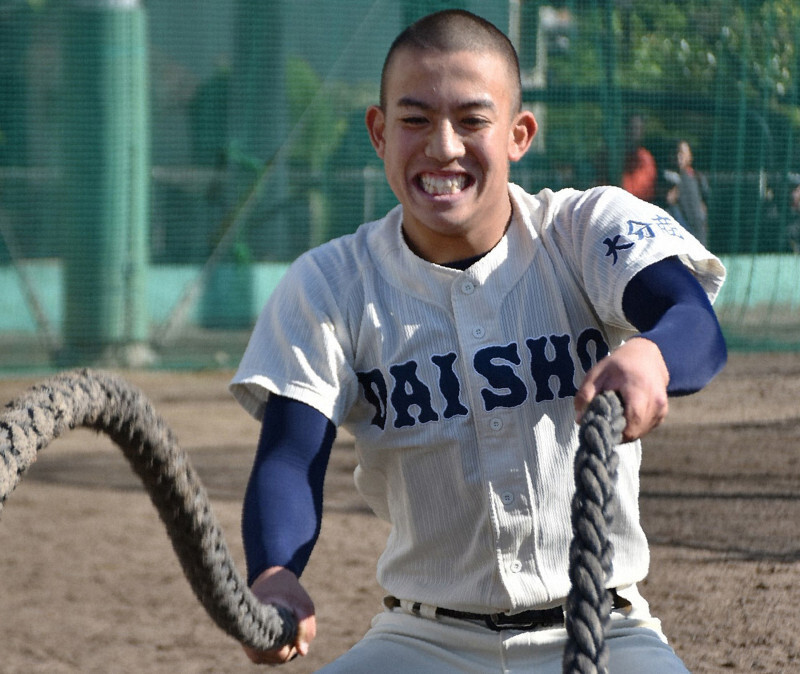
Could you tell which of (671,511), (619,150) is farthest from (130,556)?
(619,150)

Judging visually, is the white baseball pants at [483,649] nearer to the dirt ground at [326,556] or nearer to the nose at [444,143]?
the nose at [444,143]

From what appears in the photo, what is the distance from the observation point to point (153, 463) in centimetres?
160

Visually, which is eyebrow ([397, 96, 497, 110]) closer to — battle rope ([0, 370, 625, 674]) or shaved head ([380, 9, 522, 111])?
shaved head ([380, 9, 522, 111])

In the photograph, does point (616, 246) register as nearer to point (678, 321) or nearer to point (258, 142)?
point (678, 321)

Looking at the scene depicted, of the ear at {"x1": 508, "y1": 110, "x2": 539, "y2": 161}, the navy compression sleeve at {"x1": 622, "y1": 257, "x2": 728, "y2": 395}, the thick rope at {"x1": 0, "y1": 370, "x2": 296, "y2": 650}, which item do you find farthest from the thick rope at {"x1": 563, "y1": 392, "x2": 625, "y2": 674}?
the ear at {"x1": 508, "y1": 110, "x2": 539, "y2": 161}

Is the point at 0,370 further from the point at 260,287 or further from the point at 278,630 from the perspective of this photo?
the point at 278,630

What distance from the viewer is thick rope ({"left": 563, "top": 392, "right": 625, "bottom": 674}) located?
4.47 feet

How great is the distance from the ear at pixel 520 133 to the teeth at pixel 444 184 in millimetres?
185

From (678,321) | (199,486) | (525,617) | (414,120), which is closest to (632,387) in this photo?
(678,321)

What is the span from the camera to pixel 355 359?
7.34ft

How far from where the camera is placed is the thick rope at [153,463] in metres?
1.40

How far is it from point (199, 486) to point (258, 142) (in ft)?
27.0

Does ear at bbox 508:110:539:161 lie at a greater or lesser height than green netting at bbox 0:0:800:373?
greater

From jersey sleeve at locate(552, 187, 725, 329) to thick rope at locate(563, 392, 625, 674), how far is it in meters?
0.71
